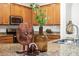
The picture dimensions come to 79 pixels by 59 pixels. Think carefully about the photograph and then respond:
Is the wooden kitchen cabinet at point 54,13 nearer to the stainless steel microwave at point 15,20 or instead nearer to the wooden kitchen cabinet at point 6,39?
the stainless steel microwave at point 15,20

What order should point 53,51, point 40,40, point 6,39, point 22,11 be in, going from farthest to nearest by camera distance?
Answer: point 22,11 → point 6,39 → point 53,51 → point 40,40

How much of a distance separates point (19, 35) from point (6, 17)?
2984 mm

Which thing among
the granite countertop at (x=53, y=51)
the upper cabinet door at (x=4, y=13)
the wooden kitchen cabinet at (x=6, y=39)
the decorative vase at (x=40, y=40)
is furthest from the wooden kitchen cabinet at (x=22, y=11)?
the decorative vase at (x=40, y=40)

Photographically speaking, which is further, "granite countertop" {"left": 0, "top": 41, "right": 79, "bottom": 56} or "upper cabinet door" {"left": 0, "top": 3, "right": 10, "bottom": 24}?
"upper cabinet door" {"left": 0, "top": 3, "right": 10, "bottom": 24}

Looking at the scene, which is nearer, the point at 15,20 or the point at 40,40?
the point at 40,40

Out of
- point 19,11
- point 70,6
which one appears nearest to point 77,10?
point 70,6

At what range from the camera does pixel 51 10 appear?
4.21 meters

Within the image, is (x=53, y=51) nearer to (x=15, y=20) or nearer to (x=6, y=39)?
(x=6, y=39)

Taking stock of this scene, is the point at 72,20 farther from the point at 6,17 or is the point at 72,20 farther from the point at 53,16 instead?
the point at 6,17

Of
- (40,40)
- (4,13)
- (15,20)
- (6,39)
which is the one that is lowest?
(6,39)

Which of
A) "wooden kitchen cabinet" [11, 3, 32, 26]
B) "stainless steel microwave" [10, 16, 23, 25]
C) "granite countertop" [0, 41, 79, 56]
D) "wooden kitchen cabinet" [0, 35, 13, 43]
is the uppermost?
"wooden kitchen cabinet" [11, 3, 32, 26]

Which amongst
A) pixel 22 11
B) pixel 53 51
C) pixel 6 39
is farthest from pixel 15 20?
pixel 53 51

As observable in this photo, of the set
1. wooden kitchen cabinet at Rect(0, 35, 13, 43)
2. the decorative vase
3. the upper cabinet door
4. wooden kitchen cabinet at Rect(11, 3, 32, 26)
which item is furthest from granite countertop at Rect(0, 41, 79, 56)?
the upper cabinet door

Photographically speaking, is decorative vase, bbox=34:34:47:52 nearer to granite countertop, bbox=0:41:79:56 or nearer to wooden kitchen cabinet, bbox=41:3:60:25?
granite countertop, bbox=0:41:79:56
